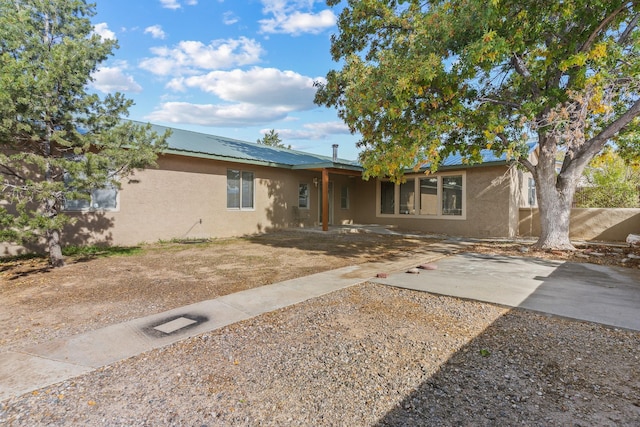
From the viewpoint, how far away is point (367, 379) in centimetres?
272

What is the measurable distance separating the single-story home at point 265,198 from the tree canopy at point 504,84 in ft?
10.4

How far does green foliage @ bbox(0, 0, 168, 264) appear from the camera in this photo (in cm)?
573

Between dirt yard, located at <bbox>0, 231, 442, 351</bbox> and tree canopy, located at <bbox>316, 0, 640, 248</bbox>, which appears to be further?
tree canopy, located at <bbox>316, 0, 640, 248</bbox>

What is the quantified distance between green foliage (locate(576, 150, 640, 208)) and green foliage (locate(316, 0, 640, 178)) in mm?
5551

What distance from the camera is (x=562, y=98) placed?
7.53m

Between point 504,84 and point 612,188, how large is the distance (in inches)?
306

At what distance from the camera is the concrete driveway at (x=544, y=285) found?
4289 millimetres

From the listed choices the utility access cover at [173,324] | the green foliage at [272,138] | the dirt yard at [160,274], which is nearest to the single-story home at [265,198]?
the dirt yard at [160,274]

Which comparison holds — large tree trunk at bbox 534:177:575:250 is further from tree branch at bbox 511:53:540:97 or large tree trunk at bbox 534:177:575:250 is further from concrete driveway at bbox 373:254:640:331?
tree branch at bbox 511:53:540:97

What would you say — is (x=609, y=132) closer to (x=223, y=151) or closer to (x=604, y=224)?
(x=604, y=224)

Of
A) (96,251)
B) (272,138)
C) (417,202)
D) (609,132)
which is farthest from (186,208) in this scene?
(272,138)

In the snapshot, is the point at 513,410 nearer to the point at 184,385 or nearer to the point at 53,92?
the point at 184,385

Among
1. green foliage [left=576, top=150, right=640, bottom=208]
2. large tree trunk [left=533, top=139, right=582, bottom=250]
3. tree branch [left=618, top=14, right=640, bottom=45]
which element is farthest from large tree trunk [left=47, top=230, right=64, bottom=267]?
green foliage [left=576, top=150, right=640, bottom=208]

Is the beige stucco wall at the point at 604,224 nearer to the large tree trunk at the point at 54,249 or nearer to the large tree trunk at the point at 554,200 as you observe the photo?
the large tree trunk at the point at 554,200
